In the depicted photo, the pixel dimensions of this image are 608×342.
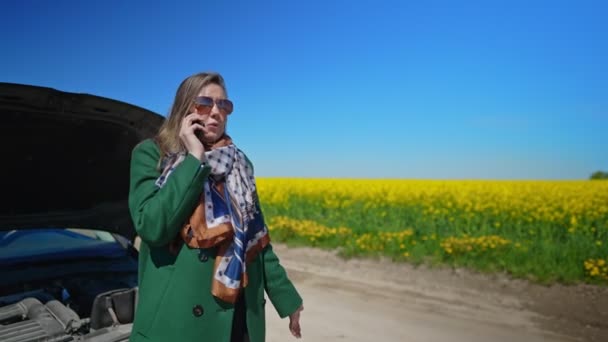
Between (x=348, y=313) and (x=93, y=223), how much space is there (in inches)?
114

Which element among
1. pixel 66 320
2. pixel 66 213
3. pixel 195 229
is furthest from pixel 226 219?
pixel 66 213

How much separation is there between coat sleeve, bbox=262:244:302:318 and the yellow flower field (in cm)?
530

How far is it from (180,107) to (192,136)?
0.19 metres

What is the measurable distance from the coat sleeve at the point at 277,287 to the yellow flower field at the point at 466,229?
17.4 feet

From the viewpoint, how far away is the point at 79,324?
1.96 metres

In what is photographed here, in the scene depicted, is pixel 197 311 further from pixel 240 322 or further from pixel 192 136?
pixel 192 136

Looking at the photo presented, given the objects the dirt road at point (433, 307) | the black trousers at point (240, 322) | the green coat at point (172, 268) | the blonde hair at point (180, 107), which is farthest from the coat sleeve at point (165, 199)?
the dirt road at point (433, 307)

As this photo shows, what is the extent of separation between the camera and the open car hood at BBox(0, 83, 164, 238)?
1.96m

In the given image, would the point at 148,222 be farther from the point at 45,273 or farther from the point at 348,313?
the point at 348,313

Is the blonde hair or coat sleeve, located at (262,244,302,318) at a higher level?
the blonde hair

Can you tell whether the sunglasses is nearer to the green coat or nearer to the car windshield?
the green coat

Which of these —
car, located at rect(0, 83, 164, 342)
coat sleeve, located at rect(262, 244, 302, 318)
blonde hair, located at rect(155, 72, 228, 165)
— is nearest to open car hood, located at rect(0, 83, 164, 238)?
→ car, located at rect(0, 83, 164, 342)

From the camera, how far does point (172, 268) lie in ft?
5.07

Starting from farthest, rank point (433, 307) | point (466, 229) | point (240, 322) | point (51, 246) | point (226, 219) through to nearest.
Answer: point (466, 229) → point (433, 307) → point (51, 246) → point (240, 322) → point (226, 219)
